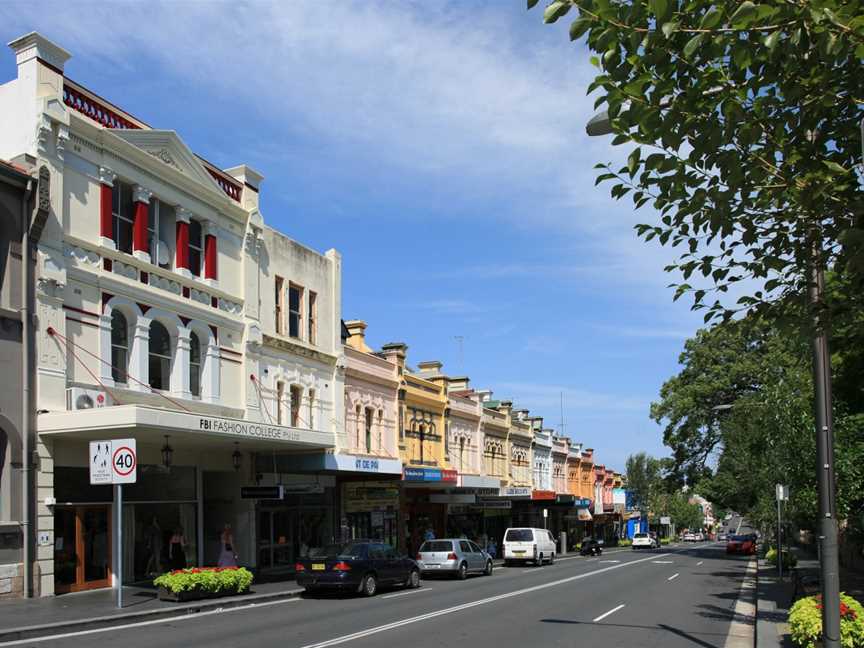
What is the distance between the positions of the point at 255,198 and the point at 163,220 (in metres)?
4.39

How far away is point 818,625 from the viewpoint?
1173 centimetres

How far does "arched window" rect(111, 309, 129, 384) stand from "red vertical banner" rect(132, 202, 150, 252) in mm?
1831

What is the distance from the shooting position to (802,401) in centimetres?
2341

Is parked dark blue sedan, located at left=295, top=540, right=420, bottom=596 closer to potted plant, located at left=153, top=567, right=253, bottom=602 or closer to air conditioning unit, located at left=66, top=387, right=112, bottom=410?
potted plant, located at left=153, top=567, right=253, bottom=602

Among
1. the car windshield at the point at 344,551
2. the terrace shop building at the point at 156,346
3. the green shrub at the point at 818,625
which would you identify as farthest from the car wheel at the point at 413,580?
the green shrub at the point at 818,625

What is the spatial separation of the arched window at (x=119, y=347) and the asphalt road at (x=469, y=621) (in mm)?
Answer: 6974

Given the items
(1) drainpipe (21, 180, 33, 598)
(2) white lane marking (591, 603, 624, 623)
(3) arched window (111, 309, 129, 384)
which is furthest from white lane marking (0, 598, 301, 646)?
(2) white lane marking (591, 603, 624, 623)

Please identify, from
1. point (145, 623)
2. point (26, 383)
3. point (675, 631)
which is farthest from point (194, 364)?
point (675, 631)

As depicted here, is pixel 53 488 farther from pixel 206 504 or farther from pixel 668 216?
pixel 668 216

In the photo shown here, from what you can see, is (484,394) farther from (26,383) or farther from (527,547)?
(26,383)

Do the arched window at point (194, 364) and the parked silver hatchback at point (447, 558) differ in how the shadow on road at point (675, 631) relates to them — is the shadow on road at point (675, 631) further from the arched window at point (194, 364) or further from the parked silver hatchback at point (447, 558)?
the arched window at point (194, 364)

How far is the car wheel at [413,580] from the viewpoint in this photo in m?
24.8

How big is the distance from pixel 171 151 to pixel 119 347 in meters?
5.81

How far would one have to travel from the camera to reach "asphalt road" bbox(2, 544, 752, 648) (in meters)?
14.1
